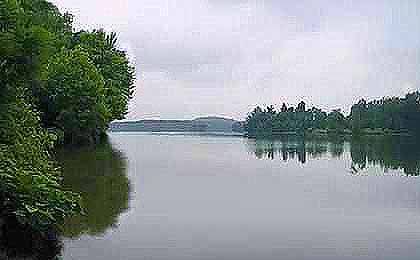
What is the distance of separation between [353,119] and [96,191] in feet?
321

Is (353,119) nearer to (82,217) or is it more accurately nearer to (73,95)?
(73,95)

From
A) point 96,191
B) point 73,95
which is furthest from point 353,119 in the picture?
point 96,191

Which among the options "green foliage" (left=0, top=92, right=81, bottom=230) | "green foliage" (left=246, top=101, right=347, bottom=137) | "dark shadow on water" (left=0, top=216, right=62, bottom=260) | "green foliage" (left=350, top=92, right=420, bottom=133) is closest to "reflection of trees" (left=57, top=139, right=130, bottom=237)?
"dark shadow on water" (left=0, top=216, right=62, bottom=260)

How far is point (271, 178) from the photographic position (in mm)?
25328

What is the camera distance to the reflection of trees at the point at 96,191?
521 inches

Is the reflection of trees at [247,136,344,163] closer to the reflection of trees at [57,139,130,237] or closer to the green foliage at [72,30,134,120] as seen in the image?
the green foliage at [72,30,134,120]

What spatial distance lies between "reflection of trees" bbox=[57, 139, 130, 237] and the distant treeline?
80966mm

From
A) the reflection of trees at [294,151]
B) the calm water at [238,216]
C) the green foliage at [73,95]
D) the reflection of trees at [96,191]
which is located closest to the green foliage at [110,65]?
the green foliage at [73,95]

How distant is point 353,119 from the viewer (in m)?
110

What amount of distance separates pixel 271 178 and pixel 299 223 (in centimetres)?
1076

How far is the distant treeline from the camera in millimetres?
100194

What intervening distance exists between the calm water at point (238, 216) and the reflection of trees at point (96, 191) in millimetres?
30

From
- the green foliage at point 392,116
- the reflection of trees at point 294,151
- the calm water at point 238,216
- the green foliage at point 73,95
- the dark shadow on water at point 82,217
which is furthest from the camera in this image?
the green foliage at point 392,116

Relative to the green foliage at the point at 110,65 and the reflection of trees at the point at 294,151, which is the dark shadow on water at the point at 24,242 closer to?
the reflection of trees at the point at 294,151
